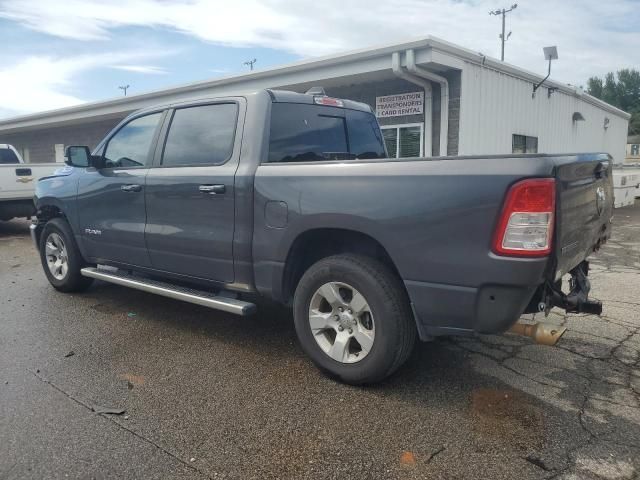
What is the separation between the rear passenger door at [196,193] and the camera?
389cm

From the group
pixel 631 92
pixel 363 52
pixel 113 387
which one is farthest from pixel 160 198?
pixel 631 92

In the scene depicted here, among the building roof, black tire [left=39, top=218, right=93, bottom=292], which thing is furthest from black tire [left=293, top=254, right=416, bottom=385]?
the building roof

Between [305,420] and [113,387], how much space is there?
4.42 ft

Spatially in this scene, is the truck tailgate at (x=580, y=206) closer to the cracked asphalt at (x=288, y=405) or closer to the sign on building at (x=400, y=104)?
the cracked asphalt at (x=288, y=405)

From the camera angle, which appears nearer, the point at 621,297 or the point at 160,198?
the point at 160,198

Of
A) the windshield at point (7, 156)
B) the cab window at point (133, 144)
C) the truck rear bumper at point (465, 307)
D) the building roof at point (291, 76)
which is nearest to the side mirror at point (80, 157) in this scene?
the cab window at point (133, 144)

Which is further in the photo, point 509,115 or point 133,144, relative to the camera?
point 509,115

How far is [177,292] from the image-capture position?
421 cm

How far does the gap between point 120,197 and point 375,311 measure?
278cm

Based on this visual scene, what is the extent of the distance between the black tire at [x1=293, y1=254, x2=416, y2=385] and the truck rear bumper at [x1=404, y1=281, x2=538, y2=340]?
0.13 metres

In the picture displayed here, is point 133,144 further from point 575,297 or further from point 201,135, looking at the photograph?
point 575,297

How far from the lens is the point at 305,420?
2982mm

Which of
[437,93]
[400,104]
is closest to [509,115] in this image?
[437,93]

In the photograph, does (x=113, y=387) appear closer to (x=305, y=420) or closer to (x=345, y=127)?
(x=305, y=420)
